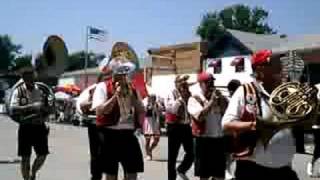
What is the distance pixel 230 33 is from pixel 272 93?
30574 mm

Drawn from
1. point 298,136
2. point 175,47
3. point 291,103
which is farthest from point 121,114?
point 175,47

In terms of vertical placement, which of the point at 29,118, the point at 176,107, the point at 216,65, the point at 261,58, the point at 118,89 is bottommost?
the point at 29,118

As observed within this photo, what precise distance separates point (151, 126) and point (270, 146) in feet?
38.7

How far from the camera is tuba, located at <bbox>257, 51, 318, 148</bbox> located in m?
4.11

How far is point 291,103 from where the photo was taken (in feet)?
13.7

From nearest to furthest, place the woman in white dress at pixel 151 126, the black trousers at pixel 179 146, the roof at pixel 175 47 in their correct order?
the black trousers at pixel 179 146, the woman in white dress at pixel 151 126, the roof at pixel 175 47

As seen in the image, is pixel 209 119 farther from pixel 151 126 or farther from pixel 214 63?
pixel 214 63

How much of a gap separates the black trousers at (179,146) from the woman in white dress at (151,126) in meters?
5.27

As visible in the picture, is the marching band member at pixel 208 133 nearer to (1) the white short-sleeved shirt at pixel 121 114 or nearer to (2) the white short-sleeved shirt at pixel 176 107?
(2) the white short-sleeved shirt at pixel 176 107

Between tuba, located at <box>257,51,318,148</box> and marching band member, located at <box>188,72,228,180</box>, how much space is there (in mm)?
3668

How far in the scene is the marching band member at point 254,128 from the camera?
4.43 meters

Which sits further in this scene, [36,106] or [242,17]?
[242,17]

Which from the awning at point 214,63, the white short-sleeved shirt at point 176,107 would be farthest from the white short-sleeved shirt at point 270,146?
the awning at point 214,63

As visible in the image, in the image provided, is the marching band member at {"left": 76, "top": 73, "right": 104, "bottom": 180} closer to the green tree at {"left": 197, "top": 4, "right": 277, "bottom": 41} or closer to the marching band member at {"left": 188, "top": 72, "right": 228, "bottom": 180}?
the marching band member at {"left": 188, "top": 72, "right": 228, "bottom": 180}
